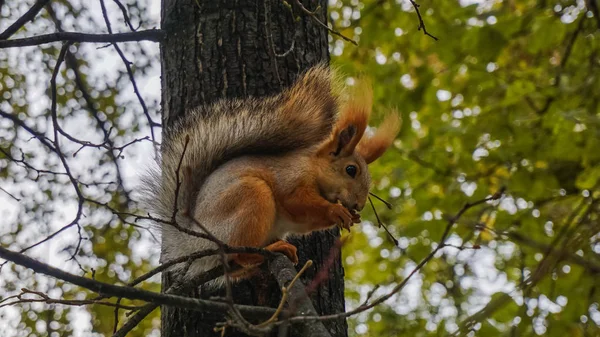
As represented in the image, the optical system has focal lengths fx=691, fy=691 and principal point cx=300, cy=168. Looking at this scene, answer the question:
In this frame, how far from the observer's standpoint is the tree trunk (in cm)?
198

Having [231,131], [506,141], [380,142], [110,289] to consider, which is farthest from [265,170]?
[506,141]

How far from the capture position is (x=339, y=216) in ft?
6.38

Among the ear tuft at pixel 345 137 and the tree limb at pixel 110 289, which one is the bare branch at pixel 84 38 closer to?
the ear tuft at pixel 345 137

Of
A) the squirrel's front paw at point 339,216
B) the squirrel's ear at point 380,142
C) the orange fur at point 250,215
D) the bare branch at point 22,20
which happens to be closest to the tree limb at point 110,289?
the orange fur at point 250,215

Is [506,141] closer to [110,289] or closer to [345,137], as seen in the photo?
[345,137]

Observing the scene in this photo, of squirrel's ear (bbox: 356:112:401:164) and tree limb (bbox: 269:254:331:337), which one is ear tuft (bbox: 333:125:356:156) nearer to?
squirrel's ear (bbox: 356:112:401:164)

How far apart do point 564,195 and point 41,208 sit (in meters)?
2.34

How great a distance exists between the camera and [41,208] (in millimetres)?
2977

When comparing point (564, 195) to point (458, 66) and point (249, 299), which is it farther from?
point (249, 299)

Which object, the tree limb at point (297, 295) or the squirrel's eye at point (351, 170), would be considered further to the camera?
the squirrel's eye at point (351, 170)

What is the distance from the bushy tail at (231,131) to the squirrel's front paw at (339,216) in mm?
269

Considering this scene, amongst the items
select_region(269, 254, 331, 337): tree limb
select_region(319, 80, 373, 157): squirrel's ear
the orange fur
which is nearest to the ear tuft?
select_region(319, 80, 373, 157): squirrel's ear

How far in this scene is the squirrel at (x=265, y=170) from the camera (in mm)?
1805

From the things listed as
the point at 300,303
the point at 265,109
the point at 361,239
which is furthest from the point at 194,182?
the point at 361,239
